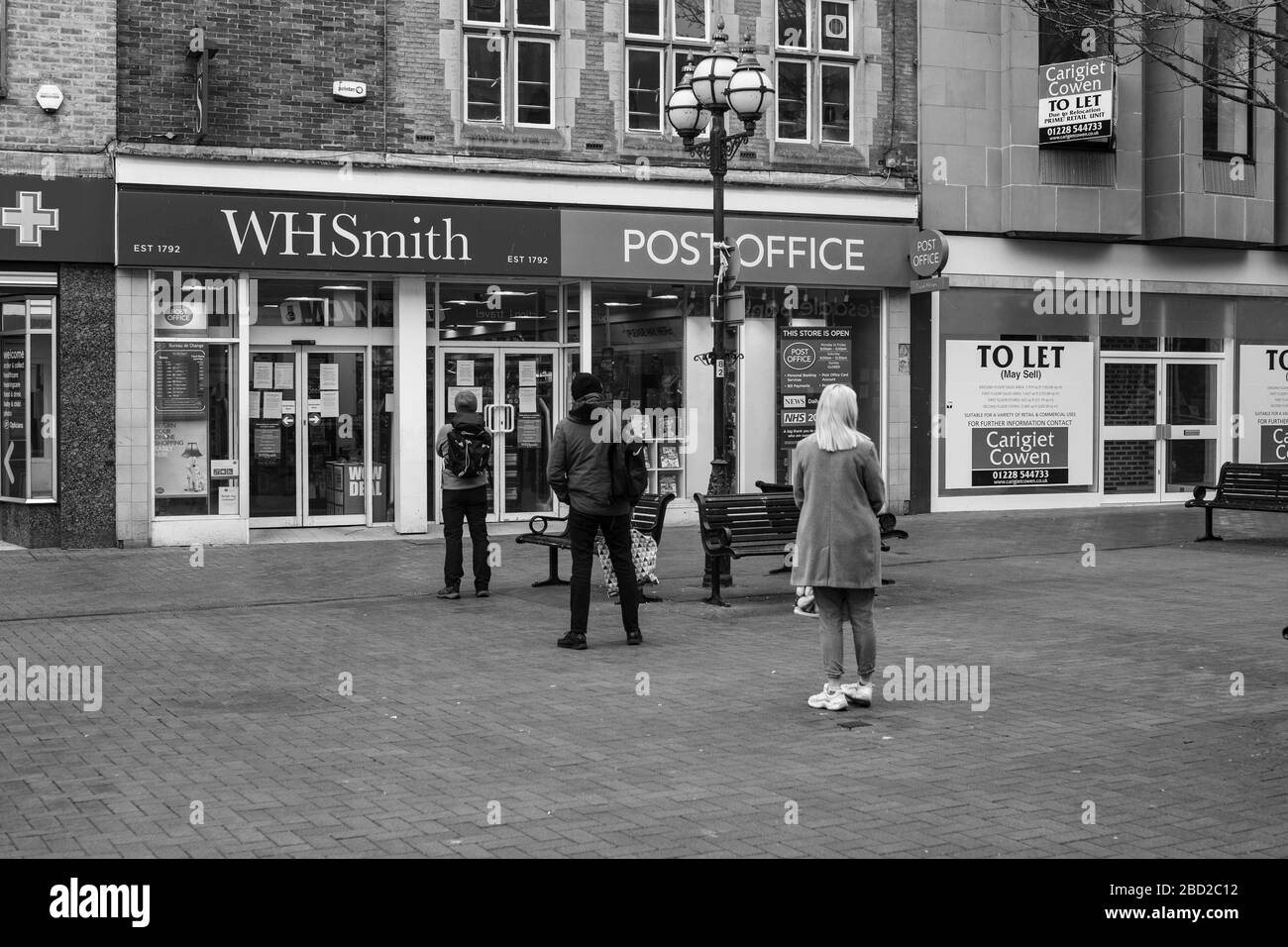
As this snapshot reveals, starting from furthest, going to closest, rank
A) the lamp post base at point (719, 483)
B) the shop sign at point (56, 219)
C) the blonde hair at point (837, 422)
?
the shop sign at point (56, 219) < the lamp post base at point (719, 483) < the blonde hair at point (837, 422)

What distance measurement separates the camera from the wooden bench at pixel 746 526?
13.3 m

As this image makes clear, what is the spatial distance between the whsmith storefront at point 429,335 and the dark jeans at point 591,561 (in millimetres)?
7962

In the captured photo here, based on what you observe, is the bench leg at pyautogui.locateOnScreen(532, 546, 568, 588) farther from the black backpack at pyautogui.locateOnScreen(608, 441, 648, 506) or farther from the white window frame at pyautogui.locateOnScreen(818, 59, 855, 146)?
the white window frame at pyautogui.locateOnScreen(818, 59, 855, 146)

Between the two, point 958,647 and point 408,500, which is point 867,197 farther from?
point 958,647

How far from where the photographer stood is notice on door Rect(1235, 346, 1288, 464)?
24.0 meters

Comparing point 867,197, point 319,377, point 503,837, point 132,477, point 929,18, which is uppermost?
point 929,18

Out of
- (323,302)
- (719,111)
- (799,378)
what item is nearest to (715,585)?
(719,111)

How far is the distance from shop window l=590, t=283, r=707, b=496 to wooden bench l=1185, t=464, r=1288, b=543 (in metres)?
6.71

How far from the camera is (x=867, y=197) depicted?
21.2 meters

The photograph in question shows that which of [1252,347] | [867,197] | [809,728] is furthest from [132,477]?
[1252,347]

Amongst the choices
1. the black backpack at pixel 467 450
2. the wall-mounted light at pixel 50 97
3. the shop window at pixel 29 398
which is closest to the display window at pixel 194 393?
the shop window at pixel 29 398

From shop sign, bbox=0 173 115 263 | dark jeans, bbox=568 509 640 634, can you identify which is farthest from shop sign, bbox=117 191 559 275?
dark jeans, bbox=568 509 640 634

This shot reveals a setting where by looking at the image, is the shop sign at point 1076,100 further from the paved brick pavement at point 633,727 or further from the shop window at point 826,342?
the paved brick pavement at point 633,727

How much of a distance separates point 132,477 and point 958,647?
10.7 m
